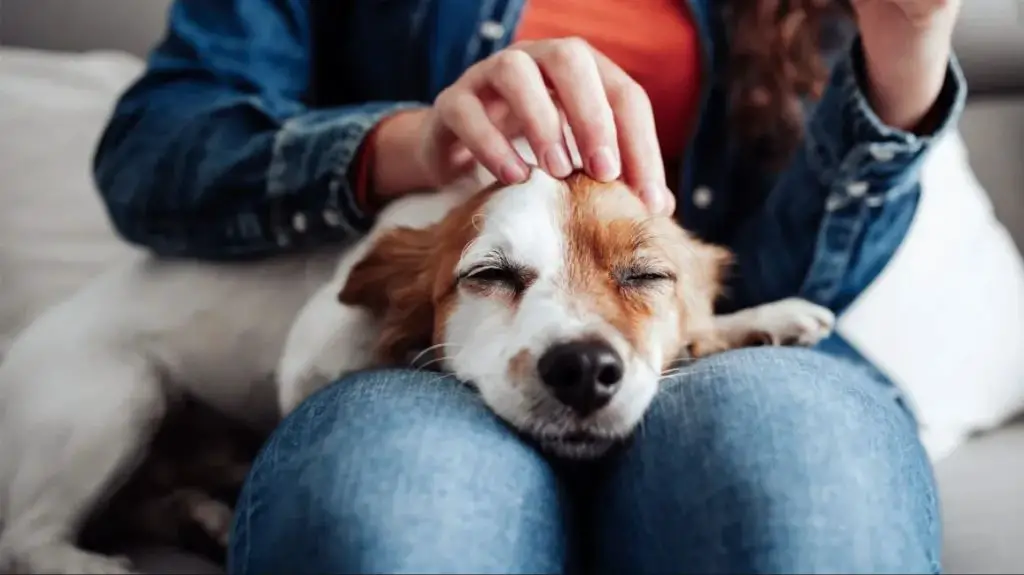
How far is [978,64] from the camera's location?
144cm

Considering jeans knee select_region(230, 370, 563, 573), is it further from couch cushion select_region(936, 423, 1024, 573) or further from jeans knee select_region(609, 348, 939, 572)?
couch cushion select_region(936, 423, 1024, 573)

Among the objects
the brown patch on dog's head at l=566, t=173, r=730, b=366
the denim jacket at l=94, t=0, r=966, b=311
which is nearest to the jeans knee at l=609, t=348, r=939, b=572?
the brown patch on dog's head at l=566, t=173, r=730, b=366

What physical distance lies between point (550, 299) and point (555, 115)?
0.54 ft

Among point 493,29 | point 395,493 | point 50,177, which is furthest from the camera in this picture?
point 50,177

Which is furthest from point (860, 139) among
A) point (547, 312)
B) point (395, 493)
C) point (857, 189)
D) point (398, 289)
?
A: point (395, 493)

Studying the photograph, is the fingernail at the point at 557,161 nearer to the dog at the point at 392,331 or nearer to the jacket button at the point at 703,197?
the dog at the point at 392,331

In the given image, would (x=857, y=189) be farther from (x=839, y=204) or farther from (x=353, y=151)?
(x=353, y=151)

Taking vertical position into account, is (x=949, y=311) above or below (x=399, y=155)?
below

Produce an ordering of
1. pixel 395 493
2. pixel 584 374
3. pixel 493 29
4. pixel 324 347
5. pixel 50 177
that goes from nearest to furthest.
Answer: pixel 395 493 < pixel 584 374 < pixel 324 347 < pixel 493 29 < pixel 50 177

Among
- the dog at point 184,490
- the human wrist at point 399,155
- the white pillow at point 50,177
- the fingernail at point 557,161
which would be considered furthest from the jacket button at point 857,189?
the white pillow at point 50,177

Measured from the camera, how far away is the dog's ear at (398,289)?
0.93 metres

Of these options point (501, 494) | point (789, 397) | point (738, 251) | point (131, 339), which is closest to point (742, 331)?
point (738, 251)

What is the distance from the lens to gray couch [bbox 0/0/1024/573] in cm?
100

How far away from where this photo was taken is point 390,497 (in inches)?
24.0
